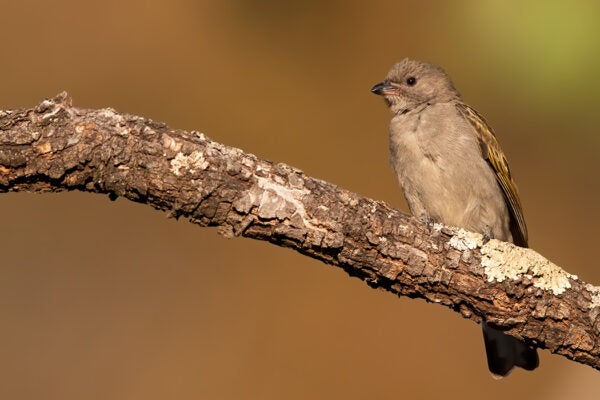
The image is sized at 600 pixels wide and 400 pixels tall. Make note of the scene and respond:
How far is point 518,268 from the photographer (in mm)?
3824

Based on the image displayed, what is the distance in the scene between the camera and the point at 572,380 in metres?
4.62

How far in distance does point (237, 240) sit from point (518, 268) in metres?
5.12

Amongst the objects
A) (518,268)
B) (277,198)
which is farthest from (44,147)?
(518,268)

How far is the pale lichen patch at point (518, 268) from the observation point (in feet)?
12.4

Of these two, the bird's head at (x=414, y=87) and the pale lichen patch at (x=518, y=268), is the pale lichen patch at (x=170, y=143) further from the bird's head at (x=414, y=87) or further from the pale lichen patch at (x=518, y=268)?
the bird's head at (x=414, y=87)

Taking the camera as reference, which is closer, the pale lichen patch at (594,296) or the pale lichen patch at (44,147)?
the pale lichen patch at (44,147)

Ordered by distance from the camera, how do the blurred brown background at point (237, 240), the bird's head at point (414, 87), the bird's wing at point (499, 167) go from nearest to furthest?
the bird's wing at point (499, 167) < the bird's head at point (414, 87) < the blurred brown background at point (237, 240)

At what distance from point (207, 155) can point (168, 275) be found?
Result: 5.33 metres

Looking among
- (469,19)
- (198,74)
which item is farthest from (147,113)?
(469,19)

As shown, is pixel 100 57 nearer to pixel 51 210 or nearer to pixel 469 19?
pixel 51 210

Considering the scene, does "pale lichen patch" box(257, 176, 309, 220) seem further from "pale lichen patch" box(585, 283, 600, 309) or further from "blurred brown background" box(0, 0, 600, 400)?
"blurred brown background" box(0, 0, 600, 400)

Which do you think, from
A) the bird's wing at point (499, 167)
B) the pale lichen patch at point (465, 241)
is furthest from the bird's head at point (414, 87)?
the pale lichen patch at point (465, 241)

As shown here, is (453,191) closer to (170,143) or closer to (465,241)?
(465,241)

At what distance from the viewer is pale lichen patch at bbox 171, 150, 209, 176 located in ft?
10.6
